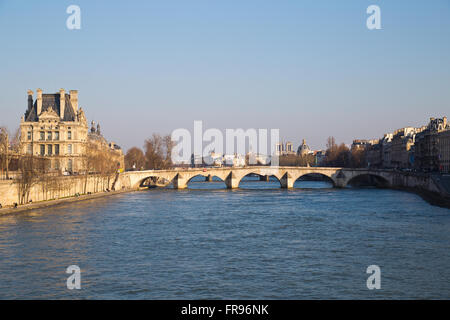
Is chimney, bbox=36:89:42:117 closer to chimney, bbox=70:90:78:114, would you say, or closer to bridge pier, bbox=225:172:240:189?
chimney, bbox=70:90:78:114

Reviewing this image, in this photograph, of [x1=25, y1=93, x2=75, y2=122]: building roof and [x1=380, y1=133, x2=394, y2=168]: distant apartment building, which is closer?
[x1=25, y1=93, x2=75, y2=122]: building roof

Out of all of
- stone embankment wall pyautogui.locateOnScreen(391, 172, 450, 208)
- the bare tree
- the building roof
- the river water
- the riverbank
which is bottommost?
the river water

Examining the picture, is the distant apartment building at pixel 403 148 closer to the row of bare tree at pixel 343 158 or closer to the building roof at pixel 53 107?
the row of bare tree at pixel 343 158

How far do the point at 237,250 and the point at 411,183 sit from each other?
48.5m

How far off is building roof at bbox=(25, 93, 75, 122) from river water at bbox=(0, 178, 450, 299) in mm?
29345

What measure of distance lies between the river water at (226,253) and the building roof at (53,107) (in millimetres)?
29345

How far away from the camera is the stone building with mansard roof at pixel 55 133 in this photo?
7000cm

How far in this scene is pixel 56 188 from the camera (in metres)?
51.7

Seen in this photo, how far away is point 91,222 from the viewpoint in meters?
37.5

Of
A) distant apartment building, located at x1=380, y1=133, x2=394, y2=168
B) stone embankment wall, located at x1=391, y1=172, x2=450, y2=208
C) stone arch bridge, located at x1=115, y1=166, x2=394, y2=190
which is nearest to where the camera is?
stone embankment wall, located at x1=391, y1=172, x2=450, y2=208

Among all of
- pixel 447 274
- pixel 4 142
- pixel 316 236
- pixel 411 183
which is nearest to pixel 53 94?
pixel 4 142

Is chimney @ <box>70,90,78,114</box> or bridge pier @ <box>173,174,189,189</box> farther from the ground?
chimney @ <box>70,90,78,114</box>

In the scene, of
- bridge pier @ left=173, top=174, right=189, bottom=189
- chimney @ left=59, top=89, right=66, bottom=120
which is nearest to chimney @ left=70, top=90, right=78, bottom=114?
chimney @ left=59, top=89, right=66, bottom=120

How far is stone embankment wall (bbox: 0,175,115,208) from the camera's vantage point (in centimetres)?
4281
